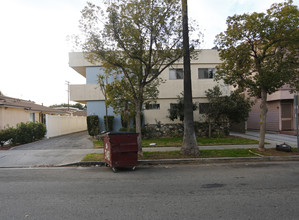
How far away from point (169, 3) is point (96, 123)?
10.4 metres

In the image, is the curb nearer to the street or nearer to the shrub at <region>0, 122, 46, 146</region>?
the street

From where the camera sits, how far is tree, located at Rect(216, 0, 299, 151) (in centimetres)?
898

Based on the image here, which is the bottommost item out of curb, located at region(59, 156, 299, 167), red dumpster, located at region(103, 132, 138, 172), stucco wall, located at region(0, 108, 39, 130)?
curb, located at region(59, 156, 299, 167)

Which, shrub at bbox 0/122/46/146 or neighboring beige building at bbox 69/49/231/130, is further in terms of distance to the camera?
neighboring beige building at bbox 69/49/231/130

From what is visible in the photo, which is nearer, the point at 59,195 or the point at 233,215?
the point at 233,215

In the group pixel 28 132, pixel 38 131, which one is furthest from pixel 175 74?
pixel 28 132

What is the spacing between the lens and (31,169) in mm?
7652

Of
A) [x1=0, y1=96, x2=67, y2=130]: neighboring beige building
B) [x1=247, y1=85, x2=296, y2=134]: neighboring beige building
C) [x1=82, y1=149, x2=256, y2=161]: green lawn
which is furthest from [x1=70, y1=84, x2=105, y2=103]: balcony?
[x1=247, y1=85, x2=296, y2=134]: neighboring beige building

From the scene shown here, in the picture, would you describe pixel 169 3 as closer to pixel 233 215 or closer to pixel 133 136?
pixel 133 136

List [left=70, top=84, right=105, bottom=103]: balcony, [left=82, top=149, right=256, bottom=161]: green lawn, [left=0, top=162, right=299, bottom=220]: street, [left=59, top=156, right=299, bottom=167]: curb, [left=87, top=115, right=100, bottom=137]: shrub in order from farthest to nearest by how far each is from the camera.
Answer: [left=70, top=84, right=105, bottom=103]: balcony, [left=87, top=115, right=100, bottom=137]: shrub, [left=82, top=149, right=256, bottom=161]: green lawn, [left=59, top=156, right=299, bottom=167]: curb, [left=0, top=162, right=299, bottom=220]: street

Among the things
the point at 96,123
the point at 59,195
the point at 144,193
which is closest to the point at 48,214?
the point at 59,195

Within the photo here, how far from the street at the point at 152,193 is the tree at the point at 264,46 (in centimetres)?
401

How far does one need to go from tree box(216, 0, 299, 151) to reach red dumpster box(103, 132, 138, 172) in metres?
5.85

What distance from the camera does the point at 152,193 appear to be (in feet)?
16.0
